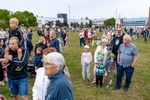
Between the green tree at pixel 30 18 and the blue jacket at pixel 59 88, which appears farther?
the green tree at pixel 30 18

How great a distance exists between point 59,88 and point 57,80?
10cm

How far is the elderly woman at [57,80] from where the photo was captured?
6.36 feet

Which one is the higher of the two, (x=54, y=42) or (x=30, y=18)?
(x=30, y=18)

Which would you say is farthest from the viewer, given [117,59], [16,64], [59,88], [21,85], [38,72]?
[117,59]

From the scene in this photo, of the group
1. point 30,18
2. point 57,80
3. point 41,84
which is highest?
point 30,18

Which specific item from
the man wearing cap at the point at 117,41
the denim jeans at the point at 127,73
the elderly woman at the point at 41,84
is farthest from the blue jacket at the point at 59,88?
the man wearing cap at the point at 117,41

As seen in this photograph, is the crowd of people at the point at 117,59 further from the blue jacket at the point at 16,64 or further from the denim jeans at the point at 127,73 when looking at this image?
the blue jacket at the point at 16,64

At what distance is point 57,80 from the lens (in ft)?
6.54

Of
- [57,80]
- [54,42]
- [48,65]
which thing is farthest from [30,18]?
[57,80]

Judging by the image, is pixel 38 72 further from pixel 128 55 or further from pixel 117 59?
pixel 117 59

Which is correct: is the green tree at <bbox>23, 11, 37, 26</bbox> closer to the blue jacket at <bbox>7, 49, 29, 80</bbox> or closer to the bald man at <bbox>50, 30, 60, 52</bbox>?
the bald man at <bbox>50, 30, 60, 52</bbox>

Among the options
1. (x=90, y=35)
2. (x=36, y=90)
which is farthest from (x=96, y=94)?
(x=90, y=35)

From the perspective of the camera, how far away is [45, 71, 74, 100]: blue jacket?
193 centimetres

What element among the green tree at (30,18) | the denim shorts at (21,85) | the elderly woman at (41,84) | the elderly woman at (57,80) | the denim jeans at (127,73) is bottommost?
the denim jeans at (127,73)
